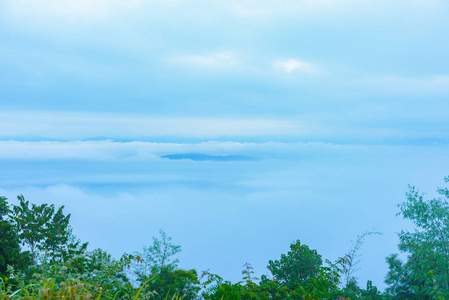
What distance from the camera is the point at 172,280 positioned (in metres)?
11.6

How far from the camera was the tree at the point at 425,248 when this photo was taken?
1526cm

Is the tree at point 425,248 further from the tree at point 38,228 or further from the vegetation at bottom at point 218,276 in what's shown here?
the tree at point 38,228

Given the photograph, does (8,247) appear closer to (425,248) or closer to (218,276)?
(218,276)

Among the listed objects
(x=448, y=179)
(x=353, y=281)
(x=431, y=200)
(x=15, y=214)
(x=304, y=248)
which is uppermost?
(x=448, y=179)

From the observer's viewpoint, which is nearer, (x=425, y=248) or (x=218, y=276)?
(x=218, y=276)

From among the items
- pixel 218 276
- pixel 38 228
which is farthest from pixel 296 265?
pixel 38 228

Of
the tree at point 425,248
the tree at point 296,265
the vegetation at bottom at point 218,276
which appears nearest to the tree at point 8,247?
the vegetation at bottom at point 218,276

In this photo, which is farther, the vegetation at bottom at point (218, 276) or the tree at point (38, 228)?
the tree at point (38, 228)

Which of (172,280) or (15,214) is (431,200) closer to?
(172,280)

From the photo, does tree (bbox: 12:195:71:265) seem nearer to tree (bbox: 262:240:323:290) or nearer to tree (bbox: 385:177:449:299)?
tree (bbox: 262:240:323:290)

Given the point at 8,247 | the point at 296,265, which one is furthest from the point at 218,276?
the point at 8,247

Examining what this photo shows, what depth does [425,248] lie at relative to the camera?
15656 millimetres

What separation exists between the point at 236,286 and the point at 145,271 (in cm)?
738

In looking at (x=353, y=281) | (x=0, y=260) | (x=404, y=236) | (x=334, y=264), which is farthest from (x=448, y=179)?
(x=0, y=260)
